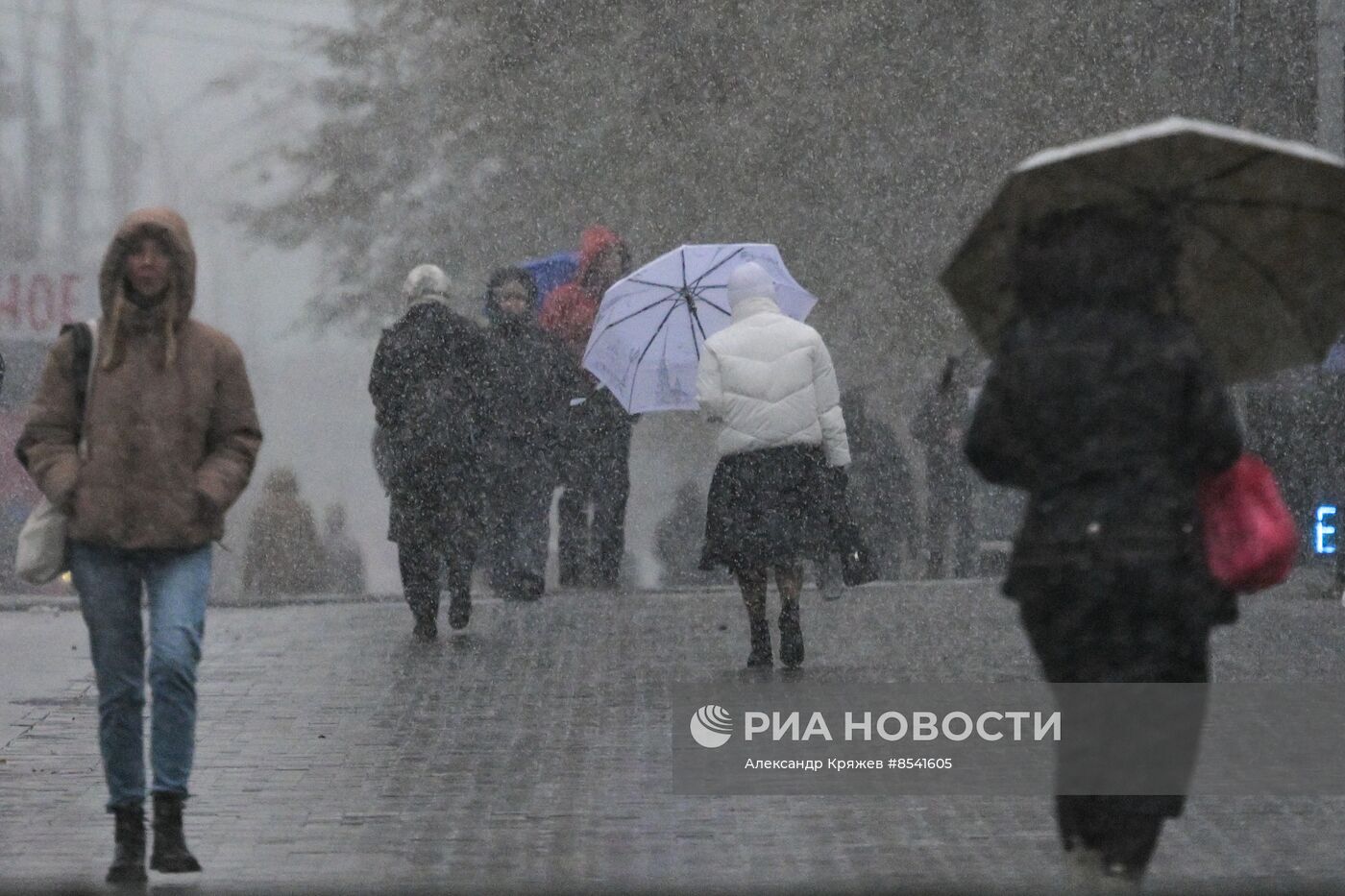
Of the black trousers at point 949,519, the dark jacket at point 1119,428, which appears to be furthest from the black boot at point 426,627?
the dark jacket at point 1119,428

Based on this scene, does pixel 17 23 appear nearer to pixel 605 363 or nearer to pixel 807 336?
pixel 605 363

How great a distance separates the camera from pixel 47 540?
6.55 metres

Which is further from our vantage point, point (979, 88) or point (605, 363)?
point (979, 88)

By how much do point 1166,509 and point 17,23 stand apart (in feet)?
85.4

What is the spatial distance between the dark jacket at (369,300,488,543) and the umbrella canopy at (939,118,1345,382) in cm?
708

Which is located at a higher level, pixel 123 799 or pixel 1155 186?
pixel 1155 186

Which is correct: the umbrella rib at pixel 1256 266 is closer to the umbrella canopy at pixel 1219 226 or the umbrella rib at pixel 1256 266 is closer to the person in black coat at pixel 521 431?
the umbrella canopy at pixel 1219 226

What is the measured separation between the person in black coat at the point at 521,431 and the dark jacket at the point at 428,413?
1404 mm

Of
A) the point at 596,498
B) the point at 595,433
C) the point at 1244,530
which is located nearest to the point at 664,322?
the point at 595,433

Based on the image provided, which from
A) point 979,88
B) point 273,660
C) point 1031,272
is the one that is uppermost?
point 979,88

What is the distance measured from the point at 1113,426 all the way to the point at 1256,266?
0.73 m

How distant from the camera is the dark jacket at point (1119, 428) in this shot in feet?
16.6

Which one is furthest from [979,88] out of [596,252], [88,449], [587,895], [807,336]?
[587,895]

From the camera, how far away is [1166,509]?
5.09m
